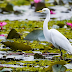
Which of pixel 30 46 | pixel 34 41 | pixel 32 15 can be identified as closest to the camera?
pixel 30 46

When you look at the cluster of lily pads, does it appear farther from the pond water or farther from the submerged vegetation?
the pond water

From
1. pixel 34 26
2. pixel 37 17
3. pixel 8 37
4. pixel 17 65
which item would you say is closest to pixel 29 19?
pixel 37 17

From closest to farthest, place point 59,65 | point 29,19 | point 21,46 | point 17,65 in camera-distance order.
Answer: point 59,65 → point 17,65 → point 21,46 → point 29,19

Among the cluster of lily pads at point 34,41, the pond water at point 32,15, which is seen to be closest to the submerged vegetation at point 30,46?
the cluster of lily pads at point 34,41

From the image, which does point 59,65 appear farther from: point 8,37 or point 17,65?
point 8,37

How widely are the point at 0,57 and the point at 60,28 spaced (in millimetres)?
2386

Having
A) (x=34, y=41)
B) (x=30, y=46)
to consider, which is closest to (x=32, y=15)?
(x=34, y=41)

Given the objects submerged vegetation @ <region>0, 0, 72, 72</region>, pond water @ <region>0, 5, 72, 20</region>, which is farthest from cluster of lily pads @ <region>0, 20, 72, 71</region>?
pond water @ <region>0, 5, 72, 20</region>

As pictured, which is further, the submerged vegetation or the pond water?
the pond water

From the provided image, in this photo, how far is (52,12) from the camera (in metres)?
8.00

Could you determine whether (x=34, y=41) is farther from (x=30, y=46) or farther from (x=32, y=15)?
(x=32, y=15)

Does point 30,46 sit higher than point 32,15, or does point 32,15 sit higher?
point 32,15

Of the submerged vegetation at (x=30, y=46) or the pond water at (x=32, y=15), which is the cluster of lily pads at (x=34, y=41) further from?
the pond water at (x=32, y=15)

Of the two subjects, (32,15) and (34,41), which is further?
(32,15)
